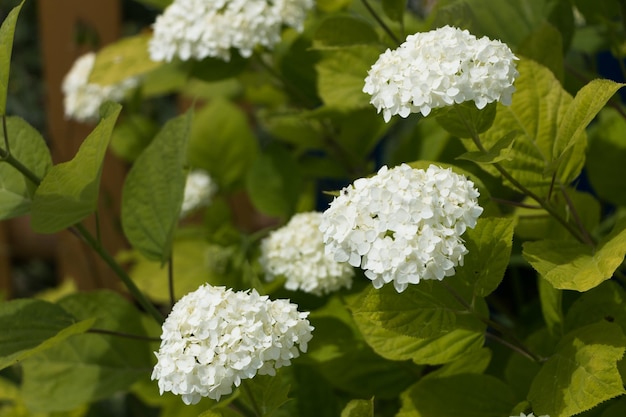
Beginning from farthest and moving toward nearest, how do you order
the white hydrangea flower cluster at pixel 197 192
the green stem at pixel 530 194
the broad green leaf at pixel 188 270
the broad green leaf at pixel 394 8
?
the white hydrangea flower cluster at pixel 197 192 < the broad green leaf at pixel 188 270 < the broad green leaf at pixel 394 8 < the green stem at pixel 530 194

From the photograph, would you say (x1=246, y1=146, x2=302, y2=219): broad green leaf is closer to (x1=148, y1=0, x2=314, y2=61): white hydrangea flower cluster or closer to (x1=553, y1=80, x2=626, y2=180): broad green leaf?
(x1=148, y1=0, x2=314, y2=61): white hydrangea flower cluster

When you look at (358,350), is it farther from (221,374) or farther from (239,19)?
(239,19)

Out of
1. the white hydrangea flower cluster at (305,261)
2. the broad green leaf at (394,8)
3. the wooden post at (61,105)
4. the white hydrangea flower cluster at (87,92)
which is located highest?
the broad green leaf at (394,8)

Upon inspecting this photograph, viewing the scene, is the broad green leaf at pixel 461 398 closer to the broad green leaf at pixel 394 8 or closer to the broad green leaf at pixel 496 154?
the broad green leaf at pixel 496 154

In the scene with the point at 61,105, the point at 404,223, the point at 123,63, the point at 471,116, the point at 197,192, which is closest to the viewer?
the point at 404,223

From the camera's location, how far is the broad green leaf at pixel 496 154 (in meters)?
0.70

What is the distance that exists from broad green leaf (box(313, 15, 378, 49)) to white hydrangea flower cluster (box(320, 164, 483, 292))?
1.15 ft

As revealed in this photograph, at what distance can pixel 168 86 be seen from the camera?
4.79ft

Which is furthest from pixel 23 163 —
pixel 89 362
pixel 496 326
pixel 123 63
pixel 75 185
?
pixel 496 326

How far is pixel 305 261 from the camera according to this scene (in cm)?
97

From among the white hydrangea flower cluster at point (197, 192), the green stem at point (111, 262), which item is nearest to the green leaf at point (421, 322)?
the green stem at point (111, 262)

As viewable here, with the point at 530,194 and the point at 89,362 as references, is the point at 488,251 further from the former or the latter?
the point at 89,362

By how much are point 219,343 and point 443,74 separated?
0.29 metres

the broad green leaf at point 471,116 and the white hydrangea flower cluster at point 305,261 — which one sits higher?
the broad green leaf at point 471,116
